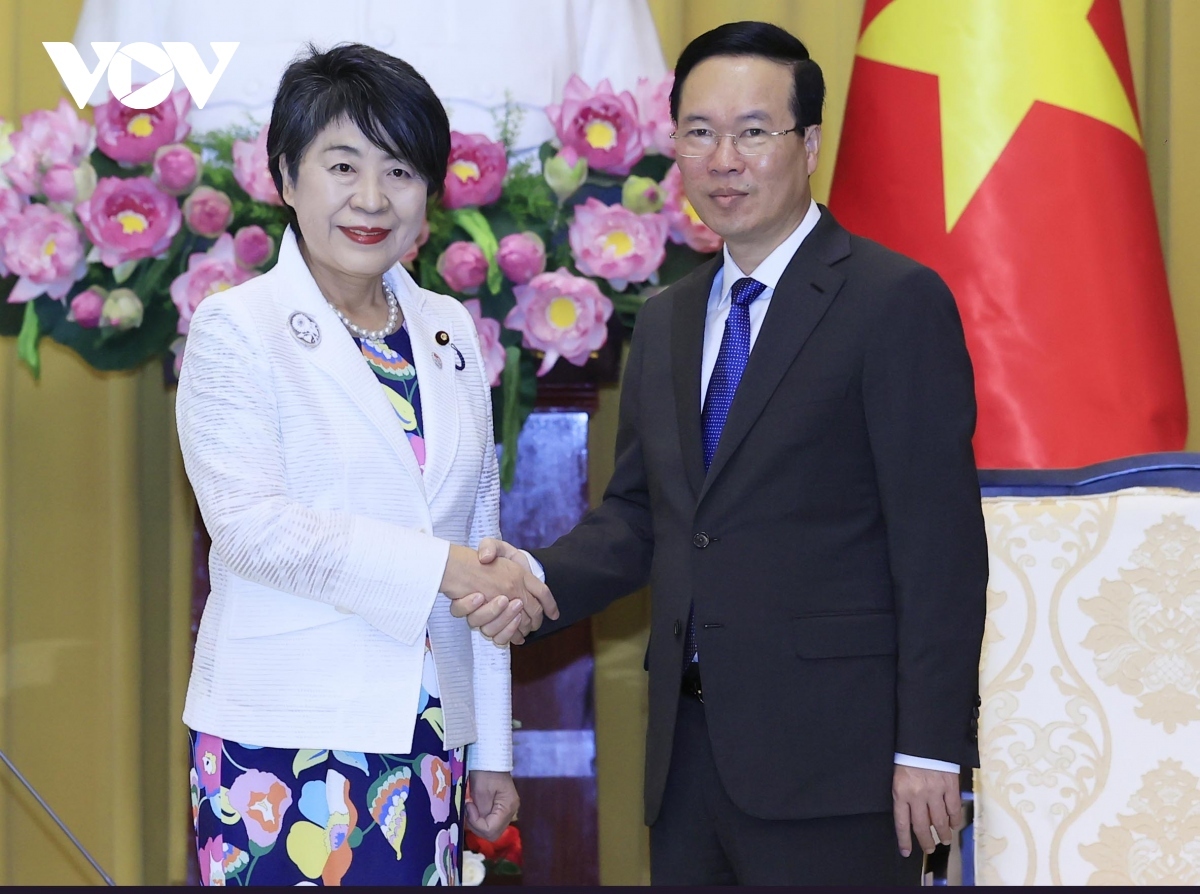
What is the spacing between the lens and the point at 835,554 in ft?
5.01

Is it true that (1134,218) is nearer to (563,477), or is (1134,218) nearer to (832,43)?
(832,43)

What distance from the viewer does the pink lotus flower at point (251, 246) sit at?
1942 mm

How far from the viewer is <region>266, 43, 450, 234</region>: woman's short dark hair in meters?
1.49

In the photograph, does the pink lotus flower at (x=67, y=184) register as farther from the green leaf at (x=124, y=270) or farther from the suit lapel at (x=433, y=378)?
the suit lapel at (x=433, y=378)

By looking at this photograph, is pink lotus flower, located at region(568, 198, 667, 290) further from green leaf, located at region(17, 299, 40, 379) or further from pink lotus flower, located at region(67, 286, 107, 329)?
green leaf, located at region(17, 299, 40, 379)

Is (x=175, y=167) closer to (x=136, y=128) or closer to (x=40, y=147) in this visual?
(x=136, y=128)

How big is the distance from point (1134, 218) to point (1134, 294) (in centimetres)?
14

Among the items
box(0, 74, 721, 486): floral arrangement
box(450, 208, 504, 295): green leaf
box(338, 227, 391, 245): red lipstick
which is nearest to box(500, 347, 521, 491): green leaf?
box(0, 74, 721, 486): floral arrangement

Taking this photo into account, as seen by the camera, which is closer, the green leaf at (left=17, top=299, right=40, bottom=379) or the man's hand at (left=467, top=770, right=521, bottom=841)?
the man's hand at (left=467, top=770, right=521, bottom=841)

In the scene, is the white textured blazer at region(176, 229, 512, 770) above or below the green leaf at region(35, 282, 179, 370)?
below

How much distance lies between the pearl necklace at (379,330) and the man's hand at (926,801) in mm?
787

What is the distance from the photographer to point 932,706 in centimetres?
147

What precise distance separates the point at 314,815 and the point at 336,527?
30 centimetres

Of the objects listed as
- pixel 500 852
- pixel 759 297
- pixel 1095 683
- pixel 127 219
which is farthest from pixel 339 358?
pixel 1095 683
